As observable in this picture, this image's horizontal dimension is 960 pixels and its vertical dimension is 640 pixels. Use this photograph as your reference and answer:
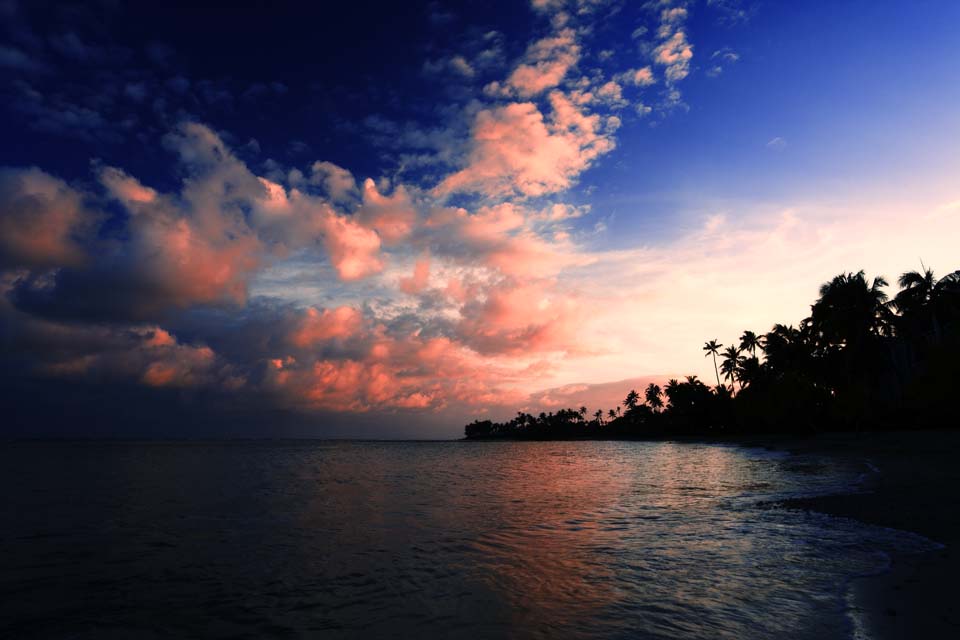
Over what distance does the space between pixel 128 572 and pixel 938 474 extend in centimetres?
2962

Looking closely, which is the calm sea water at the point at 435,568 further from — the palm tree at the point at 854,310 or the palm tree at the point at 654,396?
the palm tree at the point at 654,396

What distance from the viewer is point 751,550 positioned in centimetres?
1137

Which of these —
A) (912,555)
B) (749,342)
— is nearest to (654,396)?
(749,342)

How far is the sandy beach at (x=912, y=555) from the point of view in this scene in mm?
6781

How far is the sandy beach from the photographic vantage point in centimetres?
678

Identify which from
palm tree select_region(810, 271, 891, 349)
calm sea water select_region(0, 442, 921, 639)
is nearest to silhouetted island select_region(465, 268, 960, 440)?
palm tree select_region(810, 271, 891, 349)

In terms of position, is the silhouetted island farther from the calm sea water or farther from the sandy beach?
the calm sea water

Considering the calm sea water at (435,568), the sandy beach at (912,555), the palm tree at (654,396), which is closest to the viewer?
the sandy beach at (912,555)

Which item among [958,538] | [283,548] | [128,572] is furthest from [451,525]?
[958,538]

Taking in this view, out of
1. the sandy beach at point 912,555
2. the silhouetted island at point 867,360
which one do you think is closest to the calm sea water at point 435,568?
the sandy beach at point 912,555

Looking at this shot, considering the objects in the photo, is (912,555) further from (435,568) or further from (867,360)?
(867,360)

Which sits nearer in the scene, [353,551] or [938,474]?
[353,551]

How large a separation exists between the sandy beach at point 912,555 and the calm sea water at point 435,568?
45cm

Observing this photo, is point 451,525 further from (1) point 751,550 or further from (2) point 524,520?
(1) point 751,550
